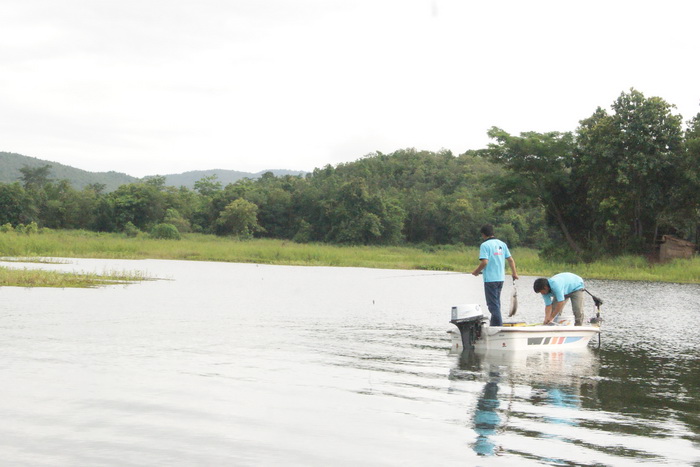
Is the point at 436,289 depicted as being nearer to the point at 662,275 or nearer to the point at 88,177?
the point at 662,275

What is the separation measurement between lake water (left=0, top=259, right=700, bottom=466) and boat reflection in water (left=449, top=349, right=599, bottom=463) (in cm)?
3

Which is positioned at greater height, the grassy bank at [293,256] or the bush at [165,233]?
the bush at [165,233]

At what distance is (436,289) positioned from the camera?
29.1 meters

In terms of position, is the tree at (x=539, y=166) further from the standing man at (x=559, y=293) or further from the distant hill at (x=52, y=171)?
the distant hill at (x=52, y=171)

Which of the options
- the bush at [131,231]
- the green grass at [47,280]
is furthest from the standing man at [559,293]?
the bush at [131,231]

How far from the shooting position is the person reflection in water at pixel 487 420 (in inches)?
253

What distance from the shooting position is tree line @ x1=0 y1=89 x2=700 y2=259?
40281 millimetres

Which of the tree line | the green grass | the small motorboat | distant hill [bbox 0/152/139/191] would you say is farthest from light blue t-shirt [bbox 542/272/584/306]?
distant hill [bbox 0/152/139/191]

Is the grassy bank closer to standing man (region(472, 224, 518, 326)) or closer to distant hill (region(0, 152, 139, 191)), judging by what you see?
standing man (region(472, 224, 518, 326))

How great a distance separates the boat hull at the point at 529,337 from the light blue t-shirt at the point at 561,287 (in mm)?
584

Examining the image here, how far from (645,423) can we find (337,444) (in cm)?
333

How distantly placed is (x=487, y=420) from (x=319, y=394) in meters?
2.09

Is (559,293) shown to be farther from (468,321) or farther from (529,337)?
(468,321)

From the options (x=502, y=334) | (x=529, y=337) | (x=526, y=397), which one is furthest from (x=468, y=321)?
Answer: (x=526, y=397)
